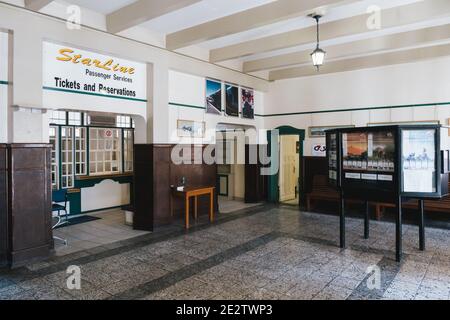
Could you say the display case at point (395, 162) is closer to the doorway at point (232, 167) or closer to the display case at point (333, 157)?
the display case at point (333, 157)

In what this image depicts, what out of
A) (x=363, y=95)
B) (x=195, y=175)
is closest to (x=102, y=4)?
(x=195, y=175)

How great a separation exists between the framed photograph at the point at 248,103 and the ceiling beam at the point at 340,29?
167cm

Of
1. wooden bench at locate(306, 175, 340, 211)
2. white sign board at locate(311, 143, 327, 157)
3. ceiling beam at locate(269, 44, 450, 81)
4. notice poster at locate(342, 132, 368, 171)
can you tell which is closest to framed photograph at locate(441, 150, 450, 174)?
notice poster at locate(342, 132, 368, 171)

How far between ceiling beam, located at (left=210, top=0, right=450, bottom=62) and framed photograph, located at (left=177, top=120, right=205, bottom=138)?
156 cm

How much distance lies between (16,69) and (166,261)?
11.3ft

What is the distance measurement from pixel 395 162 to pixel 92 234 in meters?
5.36

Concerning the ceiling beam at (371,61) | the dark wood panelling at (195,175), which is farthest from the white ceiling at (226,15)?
the dark wood panelling at (195,175)

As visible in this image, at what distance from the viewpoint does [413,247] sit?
5176 millimetres

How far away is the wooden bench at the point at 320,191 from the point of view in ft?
26.3

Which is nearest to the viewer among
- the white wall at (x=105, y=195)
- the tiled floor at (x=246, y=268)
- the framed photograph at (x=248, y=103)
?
the tiled floor at (x=246, y=268)

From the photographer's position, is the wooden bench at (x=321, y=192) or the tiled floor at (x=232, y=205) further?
the tiled floor at (x=232, y=205)

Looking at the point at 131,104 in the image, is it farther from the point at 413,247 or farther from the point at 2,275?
the point at 413,247

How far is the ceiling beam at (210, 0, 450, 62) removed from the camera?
4.93m

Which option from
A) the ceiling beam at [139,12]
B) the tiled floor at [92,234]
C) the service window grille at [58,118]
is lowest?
the tiled floor at [92,234]
